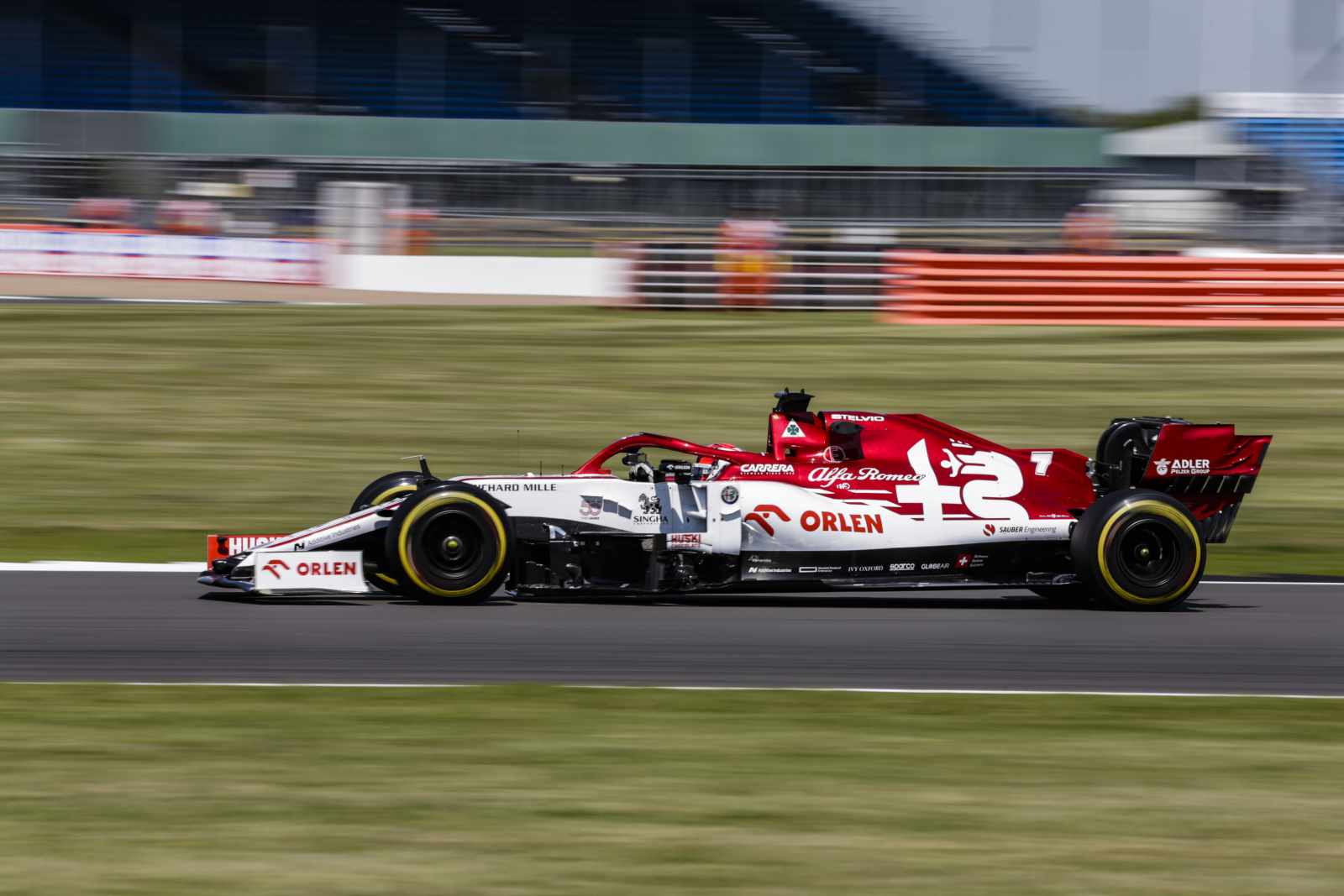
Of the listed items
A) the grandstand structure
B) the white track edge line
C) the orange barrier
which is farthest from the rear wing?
the grandstand structure

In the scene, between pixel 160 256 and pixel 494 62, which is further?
pixel 494 62

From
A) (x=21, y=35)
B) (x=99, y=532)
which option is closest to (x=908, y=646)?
(x=99, y=532)

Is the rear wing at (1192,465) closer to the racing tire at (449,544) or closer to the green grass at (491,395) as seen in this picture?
the green grass at (491,395)

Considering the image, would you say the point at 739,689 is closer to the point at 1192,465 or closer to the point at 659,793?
the point at 659,793

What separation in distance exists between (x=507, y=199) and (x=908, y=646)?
68.8ft

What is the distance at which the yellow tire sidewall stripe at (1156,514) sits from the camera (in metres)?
8.63

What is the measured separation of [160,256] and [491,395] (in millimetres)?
11253

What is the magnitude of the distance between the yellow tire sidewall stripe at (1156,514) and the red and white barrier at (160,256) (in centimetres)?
1855

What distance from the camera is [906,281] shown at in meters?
21.4

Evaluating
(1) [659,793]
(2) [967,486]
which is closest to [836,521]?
(2) [967,486]

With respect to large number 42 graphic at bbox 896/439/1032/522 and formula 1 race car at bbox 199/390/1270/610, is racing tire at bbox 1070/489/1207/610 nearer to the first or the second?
formula 1 race car at bbox 199/390/1270/610

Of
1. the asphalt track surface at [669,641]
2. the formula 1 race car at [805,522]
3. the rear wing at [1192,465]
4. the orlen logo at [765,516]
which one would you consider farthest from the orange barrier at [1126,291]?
the orlen logo at [765,516]

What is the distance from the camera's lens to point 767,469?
343 inches

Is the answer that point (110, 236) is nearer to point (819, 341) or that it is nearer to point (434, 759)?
point (819, 341)
